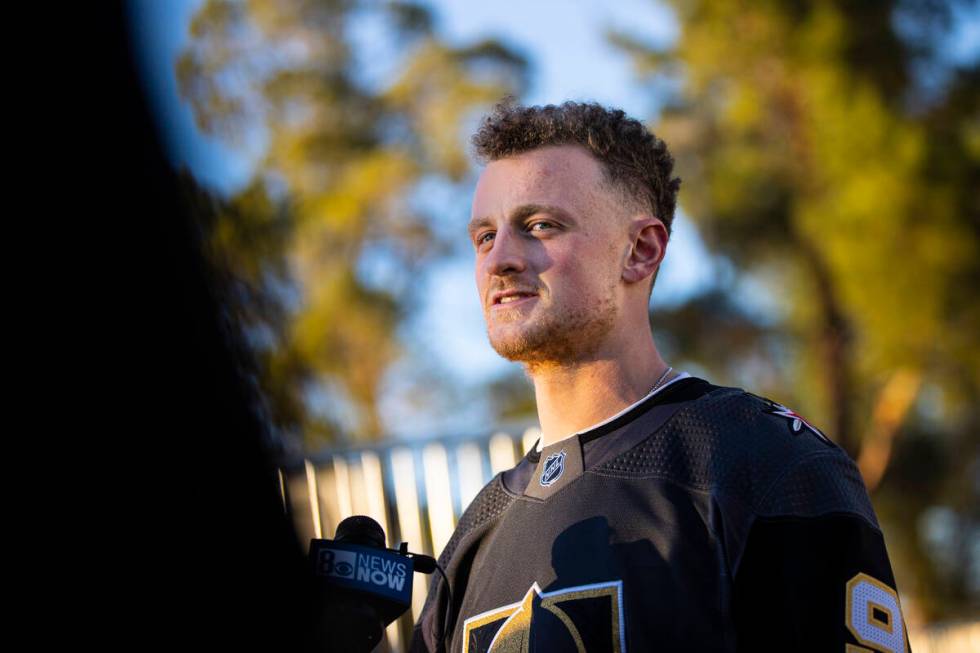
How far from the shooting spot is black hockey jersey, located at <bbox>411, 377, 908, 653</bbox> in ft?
5.73

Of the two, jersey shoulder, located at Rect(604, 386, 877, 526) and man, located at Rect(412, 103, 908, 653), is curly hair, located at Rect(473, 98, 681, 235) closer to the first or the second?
man, located at Rect(412, 103, 908, 653)

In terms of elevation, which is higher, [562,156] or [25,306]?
[562,156]

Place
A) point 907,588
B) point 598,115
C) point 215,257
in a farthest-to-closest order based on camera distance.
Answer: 1. point 907,588
2. point 598,115
3. point 215,257

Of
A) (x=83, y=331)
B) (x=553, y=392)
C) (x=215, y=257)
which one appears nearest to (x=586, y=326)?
(x=553, y=392)

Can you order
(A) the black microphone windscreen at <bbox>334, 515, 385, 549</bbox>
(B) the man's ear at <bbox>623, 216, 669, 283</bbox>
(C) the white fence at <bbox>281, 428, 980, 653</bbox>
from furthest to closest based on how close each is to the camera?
(C) the white fence at <bbox>281, 428, 980, 653</bbox>, (B) the man's ear at <bbox>623, 216, 669, 283</bbox>, (A) the black microphone windscreen at <bbox>334, 515, 385, 549</bbox>

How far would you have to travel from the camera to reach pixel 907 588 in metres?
16.7

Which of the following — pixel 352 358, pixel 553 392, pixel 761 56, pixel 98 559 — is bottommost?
pixel 98 559

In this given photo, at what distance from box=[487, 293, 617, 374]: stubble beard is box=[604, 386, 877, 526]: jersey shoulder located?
22 cm

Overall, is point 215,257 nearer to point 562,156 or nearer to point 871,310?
point 562,156

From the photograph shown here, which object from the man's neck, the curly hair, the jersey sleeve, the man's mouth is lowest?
the jersey sleeve

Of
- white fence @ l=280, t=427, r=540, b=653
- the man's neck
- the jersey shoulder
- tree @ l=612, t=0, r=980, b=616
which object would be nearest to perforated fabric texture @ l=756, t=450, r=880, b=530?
the jersey shoulder

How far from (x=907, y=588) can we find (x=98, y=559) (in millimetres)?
17199

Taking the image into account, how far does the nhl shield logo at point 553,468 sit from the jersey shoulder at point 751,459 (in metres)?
0.12

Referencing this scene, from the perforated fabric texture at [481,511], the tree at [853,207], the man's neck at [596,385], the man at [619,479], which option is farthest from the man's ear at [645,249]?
the tree at [853,207]
